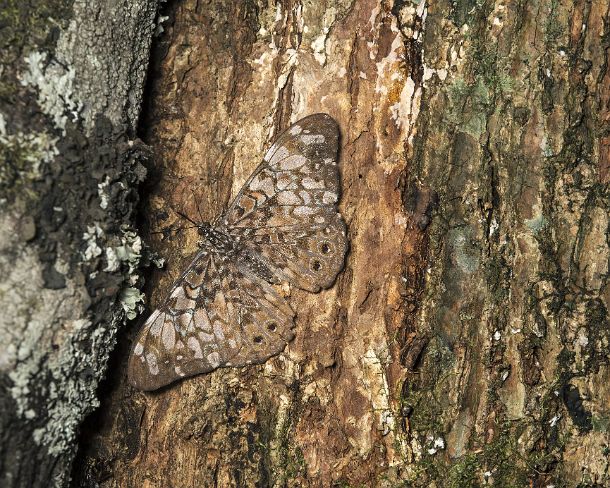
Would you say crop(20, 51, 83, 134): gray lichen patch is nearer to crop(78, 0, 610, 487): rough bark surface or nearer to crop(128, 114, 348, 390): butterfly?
crop(128, 114, 348, 390): butterfly

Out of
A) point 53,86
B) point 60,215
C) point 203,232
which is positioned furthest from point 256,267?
point 53,86

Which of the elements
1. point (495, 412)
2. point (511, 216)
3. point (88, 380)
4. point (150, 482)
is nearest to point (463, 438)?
point (495, 412)

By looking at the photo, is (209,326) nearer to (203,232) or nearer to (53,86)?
(203,232)

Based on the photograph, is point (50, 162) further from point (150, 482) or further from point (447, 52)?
point (447, 52)

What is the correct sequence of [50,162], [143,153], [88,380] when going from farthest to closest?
[143,153]
[88,380]
[50,162]

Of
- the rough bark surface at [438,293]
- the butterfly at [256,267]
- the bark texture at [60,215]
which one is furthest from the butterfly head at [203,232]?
the rough bark surface at [438,293]

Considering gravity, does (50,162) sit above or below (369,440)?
above

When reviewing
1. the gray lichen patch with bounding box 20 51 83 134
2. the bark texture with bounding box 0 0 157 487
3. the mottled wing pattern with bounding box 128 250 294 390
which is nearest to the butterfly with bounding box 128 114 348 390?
the mottled wing pattern with bounding box 128 250 294 390
